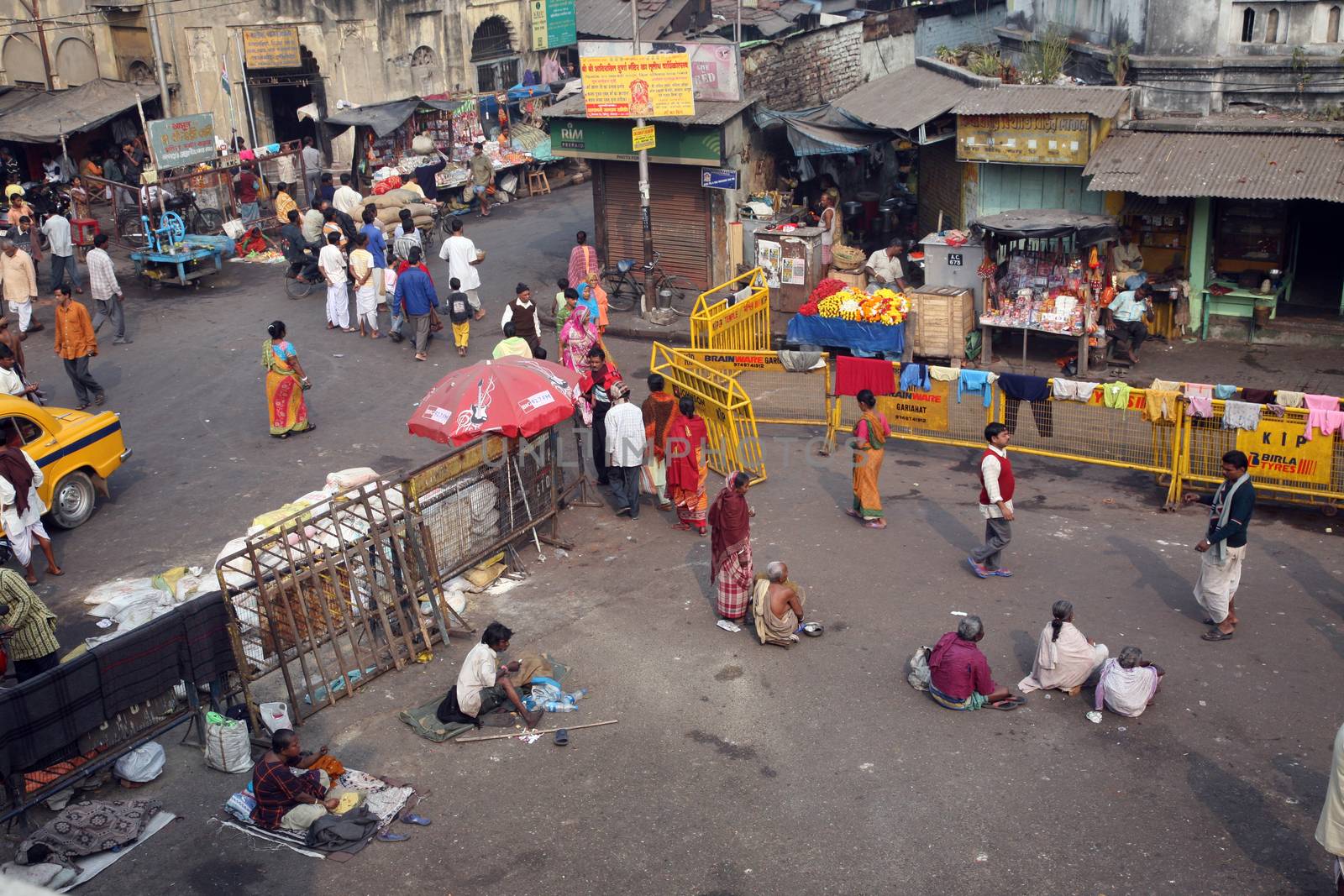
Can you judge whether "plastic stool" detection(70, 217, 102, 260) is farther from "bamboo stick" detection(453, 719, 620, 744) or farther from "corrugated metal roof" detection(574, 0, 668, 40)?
"bamboo stick" detection(453, 719, 620, 744)

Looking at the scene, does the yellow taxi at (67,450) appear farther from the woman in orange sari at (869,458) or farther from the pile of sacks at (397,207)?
the pile of sacks at (397,207)

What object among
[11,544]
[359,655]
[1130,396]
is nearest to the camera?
[359,655]

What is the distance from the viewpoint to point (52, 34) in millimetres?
28484

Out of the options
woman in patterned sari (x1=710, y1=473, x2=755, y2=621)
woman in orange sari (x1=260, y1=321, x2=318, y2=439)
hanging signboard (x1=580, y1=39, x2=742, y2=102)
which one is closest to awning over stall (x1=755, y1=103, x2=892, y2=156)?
hanging signboard (x1=580, y1=39, x2=742, y2=102)

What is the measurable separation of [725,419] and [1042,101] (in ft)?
24.8

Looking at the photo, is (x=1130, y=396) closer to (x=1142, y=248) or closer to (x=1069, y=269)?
(x=1069, y=269)

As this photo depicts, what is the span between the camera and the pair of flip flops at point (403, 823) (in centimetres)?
798

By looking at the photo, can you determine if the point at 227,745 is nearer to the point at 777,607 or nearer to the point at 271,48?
the point at 777,607

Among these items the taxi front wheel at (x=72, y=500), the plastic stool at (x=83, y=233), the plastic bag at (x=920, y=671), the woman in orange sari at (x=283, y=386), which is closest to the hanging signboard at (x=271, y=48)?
the plastic stool at (x=83, y=233)

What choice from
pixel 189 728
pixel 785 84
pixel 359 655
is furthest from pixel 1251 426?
pixel 785 84

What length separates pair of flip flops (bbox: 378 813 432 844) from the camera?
798cm

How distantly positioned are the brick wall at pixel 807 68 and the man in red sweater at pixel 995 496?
41.1 feet

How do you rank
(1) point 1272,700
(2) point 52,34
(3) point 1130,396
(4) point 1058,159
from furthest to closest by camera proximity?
(2) point 52,34
(4) point 1058,159
(3) point 1130,396
(1) point 1272,700

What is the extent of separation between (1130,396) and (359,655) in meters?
7.78
